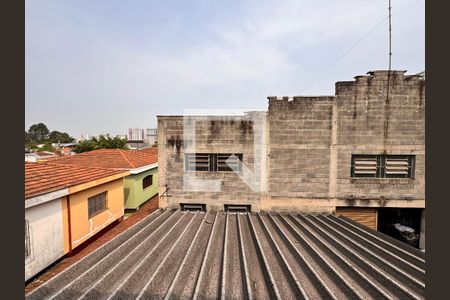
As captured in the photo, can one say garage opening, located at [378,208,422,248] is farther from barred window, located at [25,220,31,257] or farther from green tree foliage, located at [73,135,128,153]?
green tree foliage, located at [73,135,128,153]

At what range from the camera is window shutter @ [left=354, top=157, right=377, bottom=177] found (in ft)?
29.1

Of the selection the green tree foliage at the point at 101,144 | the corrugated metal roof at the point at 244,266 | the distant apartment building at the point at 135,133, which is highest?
the distant apartment building at the point at 135,133

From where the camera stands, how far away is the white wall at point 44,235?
20.1 feet

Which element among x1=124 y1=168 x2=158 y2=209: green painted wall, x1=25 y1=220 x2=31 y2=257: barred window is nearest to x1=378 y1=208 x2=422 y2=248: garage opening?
x1=25 y1=220 x2=31 y2=257: barred window

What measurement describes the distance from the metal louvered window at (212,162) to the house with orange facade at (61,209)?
4502 mm

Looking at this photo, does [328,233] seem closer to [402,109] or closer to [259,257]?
[259,257]

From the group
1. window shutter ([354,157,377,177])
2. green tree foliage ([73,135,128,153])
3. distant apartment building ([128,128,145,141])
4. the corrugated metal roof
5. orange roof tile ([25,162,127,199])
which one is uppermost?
distant apartment building ([128,128,145,141])

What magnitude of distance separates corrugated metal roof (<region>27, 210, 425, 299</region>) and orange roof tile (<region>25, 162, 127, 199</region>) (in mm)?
3300

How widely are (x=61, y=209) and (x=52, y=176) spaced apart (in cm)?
164

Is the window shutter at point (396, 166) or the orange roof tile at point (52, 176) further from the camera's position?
the window shutter at point (396, 166)

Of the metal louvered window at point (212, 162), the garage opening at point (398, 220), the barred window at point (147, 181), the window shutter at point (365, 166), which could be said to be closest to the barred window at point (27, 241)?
the metal louvered window at point (212, 162)

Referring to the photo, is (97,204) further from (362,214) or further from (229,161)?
(362,214)

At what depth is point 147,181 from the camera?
15633 mm

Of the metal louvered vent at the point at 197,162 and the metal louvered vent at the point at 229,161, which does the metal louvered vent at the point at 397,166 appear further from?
the metal louvered vent at the point at 197,162
